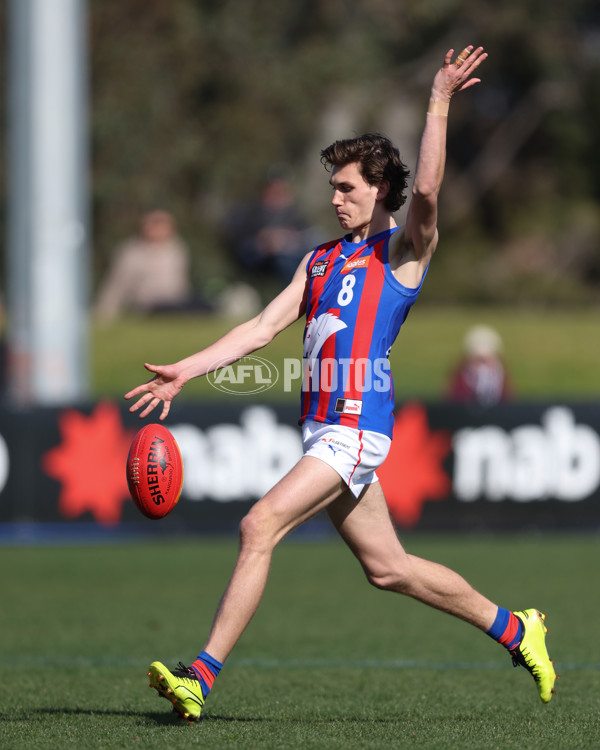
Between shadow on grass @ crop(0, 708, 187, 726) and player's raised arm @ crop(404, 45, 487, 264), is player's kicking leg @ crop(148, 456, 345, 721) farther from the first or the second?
player's raised arm @ crop(404, 45, 487, 264)

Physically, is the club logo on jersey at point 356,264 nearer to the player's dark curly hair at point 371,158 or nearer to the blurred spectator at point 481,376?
the player's dark curly hair at point 371,158

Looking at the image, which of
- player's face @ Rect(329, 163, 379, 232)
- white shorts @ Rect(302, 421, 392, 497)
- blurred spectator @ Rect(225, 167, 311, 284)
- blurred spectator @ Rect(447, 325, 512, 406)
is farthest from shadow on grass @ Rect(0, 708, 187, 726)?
blurred spectator @ Rect(225, 167, 311, 284)

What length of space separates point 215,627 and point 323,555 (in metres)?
7.55

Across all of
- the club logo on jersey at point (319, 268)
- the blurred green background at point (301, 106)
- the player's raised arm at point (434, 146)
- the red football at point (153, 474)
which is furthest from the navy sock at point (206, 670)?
the blurred green background at point (301, 106)

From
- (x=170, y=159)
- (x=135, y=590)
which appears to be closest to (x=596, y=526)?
(x=135, y=590)

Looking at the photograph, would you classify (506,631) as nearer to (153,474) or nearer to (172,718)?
(172,718)

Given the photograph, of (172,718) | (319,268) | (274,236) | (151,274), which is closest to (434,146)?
(319,268)

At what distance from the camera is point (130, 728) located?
5734 mm

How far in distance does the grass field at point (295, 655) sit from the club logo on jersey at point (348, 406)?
49.8 inches

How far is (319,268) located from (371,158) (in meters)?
0.51

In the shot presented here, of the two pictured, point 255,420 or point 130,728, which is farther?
point 255,420

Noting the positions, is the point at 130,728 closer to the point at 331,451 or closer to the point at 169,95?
the point at 331,451

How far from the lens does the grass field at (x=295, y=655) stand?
224 inches

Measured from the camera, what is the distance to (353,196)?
6.01 m
